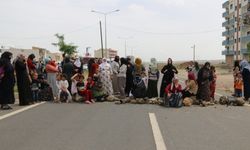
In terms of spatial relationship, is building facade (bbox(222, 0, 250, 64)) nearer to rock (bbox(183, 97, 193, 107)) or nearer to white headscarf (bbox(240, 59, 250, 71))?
white headscarf (bbox(240, 59, 250, 71))

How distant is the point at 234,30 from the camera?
4281 inches

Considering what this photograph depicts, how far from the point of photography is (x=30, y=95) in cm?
1602

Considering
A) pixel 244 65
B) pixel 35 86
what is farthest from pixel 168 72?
pixel 35 86

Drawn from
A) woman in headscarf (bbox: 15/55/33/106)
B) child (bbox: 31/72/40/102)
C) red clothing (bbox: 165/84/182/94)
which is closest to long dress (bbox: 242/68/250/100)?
red clothing (bbox: 165/84/182/94)

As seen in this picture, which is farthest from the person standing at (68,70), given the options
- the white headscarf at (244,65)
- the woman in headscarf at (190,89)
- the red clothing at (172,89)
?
the white headscarf at (244,65)

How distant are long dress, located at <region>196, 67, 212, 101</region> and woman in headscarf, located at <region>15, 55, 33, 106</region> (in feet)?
20.4

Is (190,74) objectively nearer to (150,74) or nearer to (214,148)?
(150,74)

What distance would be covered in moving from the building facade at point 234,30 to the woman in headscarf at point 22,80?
8266 centimetres

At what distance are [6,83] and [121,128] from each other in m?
5.54

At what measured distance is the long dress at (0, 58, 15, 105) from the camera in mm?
14430

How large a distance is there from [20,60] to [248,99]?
361 inches

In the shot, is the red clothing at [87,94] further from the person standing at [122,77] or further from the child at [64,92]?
the person standing at [122,77]

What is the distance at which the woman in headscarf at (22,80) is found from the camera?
15.5 meters

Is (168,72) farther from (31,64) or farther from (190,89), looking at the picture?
(31,64)
